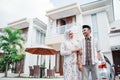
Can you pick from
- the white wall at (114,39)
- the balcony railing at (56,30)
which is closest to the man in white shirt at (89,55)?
the white wall at (114,39)

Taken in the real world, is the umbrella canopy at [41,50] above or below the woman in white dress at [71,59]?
above

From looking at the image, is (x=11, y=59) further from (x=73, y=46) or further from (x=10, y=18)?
(x=73, y=46)

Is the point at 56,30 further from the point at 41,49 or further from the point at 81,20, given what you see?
the point at 41,49

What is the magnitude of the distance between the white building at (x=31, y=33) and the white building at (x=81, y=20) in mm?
1849

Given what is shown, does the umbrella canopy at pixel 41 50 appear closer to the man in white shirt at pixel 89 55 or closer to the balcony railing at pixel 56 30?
the balcony railing at pixel 56 30

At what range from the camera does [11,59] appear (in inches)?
390

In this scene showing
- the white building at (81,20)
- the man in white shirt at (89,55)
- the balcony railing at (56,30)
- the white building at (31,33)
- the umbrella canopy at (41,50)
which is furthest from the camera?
the white building at (31,33)

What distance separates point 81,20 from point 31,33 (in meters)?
4.94

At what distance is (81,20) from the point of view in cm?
1054

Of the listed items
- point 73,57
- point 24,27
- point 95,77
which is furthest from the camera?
point 24,27

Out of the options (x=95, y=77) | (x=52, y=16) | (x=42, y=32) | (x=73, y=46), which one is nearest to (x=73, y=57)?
(x=73, y=46)

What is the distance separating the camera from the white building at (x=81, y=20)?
31.2ft

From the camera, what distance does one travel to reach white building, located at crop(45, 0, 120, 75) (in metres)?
9.51

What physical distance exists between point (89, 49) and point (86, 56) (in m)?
0.13
